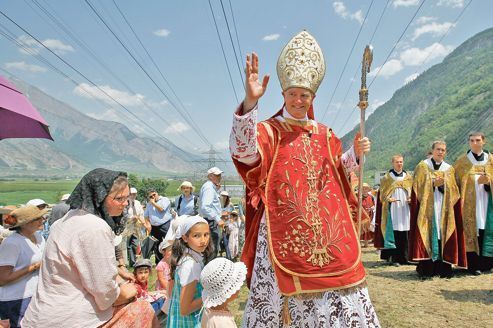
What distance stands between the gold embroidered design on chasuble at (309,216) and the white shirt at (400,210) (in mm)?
6086

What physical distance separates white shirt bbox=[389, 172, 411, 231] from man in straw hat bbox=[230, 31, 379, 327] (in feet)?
18.7

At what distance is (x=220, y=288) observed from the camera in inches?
111

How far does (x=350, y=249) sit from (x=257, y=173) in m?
0.81

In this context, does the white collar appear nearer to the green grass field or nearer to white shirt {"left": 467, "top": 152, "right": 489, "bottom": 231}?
white shirt {"left": 467, "top": 152, "right": 489, "bottom": 231}

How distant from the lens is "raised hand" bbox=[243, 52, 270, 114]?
250 cm

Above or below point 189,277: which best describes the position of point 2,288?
below

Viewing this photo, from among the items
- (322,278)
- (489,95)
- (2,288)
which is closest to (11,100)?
(2,288)

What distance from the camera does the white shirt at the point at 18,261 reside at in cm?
371

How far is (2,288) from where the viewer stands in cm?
371

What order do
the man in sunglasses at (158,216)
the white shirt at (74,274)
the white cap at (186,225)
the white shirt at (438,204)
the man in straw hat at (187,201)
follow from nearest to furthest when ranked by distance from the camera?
the white shirt at (74,274) < the white cap at (186,225) < the white shirt at (438,204) < the man in straw hat at (187,201) < the man in sunglasses at (158,216)

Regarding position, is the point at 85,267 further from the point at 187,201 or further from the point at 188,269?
the point at 187,201

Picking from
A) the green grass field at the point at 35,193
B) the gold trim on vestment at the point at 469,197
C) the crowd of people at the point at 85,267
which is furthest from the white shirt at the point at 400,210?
the green grass field at the point at 35,193

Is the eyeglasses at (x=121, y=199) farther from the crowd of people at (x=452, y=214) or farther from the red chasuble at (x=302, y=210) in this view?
the crowd of people at (x=452, y=214)

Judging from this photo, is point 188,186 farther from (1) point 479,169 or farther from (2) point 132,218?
(1) point 479,169
